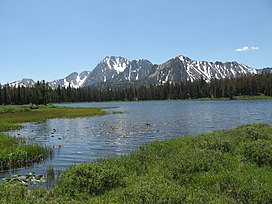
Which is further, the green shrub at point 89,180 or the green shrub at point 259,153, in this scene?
the green shrub at point 259,153

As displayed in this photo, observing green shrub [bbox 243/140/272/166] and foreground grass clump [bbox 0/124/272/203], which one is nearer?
foreground grass clump [bbox 0/124/272/203]

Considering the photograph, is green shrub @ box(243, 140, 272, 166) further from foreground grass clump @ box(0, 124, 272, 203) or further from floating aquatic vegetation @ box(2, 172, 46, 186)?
floating aquatic vegetation @ box(2, 172, 46, 186)

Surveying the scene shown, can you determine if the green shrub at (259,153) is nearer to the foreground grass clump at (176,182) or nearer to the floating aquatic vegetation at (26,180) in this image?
the foreground grass clump at (176,182)

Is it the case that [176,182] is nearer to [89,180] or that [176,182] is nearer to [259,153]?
[89,180]

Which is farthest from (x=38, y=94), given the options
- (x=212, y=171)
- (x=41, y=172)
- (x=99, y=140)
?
(x=212, y=171)

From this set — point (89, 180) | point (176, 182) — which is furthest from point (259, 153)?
point (89, 180)

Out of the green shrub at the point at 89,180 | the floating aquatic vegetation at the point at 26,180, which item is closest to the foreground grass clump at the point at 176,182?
the green shrub at the point at 89,180

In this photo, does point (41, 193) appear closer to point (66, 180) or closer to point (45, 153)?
point (66, 180)

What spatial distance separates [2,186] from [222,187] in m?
11.5

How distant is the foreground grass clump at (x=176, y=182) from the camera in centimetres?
1166

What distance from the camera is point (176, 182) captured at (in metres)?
14.3

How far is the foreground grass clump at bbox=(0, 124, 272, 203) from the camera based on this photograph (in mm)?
11664

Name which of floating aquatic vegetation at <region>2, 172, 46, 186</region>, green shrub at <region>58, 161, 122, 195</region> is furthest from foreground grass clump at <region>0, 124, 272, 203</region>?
floating aquatic vegetation at <region>2, 172, 46, 186</region>

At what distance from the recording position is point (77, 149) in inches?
1230
